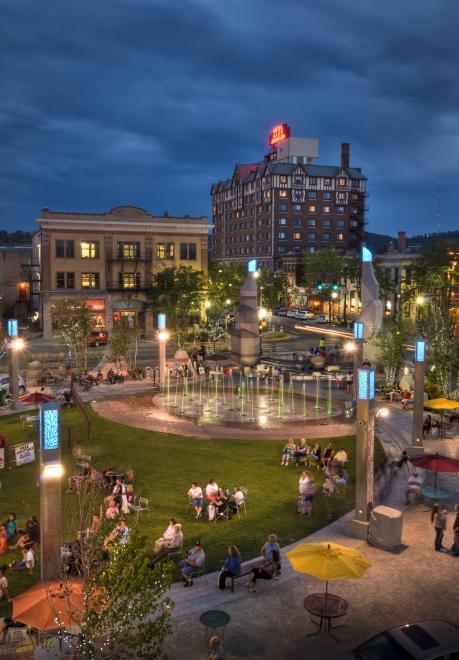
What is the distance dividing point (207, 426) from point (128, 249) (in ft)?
139

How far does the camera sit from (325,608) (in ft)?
42.7

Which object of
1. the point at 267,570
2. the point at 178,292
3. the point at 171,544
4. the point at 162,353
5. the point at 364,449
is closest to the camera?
the point at 267,570

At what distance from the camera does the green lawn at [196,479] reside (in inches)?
720

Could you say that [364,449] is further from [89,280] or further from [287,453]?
[89,280]

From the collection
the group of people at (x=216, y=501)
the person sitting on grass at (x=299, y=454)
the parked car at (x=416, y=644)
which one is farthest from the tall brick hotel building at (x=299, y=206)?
the parked car at (x=416, y=644)

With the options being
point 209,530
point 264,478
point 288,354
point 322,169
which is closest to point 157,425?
point 264,478

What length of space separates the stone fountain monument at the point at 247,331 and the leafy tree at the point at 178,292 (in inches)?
565

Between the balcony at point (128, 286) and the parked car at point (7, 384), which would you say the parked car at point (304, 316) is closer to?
the balcony at point (128, 286)

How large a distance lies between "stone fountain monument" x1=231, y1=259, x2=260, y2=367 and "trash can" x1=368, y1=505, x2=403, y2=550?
3002cm

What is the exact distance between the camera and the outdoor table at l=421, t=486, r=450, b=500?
19.6m

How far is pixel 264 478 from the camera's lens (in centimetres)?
2314

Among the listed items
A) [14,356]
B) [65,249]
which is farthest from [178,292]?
[14,356]

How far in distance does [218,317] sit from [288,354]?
10928 millimetres

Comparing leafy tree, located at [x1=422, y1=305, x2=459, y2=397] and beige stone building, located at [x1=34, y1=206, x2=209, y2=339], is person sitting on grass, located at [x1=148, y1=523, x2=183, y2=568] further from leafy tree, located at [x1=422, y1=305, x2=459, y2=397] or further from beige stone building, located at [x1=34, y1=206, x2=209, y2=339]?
beige stone building, located at [x1=34, y1=206, x2=209, y2=339]
